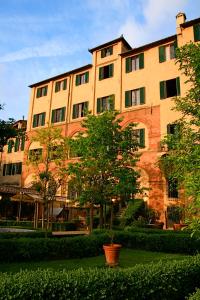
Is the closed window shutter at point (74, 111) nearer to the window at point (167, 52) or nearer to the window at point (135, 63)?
the window at point (135, 63)

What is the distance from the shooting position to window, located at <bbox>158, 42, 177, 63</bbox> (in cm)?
2678

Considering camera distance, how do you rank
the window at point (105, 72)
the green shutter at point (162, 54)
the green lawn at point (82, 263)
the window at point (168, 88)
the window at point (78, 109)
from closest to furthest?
1. the green lawn at point (82, 263)
2. the window at point (168, 88)
3. the green shutter at point (162, 54)
4. the window at point (105, 72)
5. the window at point (78, 109)

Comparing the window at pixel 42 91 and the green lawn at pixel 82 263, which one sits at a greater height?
the window at pixel 42 91

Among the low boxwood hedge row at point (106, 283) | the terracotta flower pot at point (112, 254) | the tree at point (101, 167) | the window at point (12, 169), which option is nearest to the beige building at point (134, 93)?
the window at point (12, 169)

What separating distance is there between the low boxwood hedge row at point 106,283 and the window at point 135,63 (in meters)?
24.5

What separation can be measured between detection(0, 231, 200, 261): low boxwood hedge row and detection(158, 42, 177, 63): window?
59.0 feet

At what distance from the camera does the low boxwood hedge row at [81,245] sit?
10297mm

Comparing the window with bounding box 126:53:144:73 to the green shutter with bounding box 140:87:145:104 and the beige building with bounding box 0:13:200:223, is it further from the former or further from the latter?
the green shutter with bounding box 140:87:145:104

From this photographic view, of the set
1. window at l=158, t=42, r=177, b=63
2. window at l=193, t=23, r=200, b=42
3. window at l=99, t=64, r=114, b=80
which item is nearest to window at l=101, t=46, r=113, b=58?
window at l=99, t=64, r=114, b=80

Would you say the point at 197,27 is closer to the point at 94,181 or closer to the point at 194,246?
the point at 94,181

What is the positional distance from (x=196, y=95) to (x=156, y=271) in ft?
17.2

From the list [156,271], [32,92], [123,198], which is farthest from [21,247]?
[32,92]

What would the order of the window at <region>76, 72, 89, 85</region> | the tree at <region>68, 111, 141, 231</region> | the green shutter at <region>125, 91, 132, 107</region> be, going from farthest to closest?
the window at <region>76, 72, 89, 85</region>, the green shutter at <region>125, 91, 132, 107</region>, the tree at <region>68, 111, 141, 231</region>

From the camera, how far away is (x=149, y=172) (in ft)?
82.4
